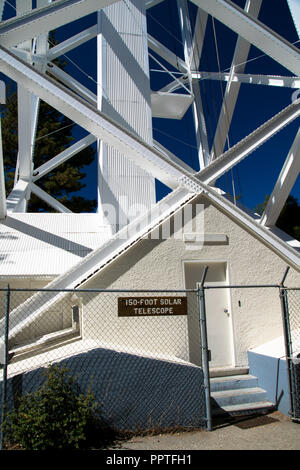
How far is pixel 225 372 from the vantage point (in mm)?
7520

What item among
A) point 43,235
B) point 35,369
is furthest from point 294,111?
point 35,369

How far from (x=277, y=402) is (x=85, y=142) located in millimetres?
13110

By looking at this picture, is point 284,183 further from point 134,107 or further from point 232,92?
point 134,107

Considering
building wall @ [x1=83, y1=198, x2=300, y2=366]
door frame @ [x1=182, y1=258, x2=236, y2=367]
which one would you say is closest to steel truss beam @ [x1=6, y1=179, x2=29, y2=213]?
building wall @ [x1=83, y1=198, x2=300, y2=366]

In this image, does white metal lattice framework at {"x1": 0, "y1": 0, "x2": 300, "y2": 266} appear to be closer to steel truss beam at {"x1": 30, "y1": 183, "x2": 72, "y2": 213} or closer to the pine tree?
steel truss beam at {"x1": 30, "y1": 183, "x2": 72, "y2": 213}

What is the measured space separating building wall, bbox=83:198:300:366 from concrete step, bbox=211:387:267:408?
0.74 m

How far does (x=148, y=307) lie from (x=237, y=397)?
7.07 feet

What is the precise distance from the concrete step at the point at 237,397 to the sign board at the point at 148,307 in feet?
4.93

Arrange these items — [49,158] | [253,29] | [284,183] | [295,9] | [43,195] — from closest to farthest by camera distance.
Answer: [253,29] < [295,9] < [284,183] < [43,195] < [49,158]

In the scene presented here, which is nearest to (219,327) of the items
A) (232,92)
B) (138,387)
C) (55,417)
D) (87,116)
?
(138,387)

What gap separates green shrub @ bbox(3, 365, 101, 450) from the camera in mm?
4785

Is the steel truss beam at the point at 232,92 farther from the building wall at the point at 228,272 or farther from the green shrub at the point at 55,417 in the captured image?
the green shrub at the point at 55,417

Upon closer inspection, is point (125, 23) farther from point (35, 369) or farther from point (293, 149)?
point (35, 369)

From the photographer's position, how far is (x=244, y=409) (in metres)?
6.57
